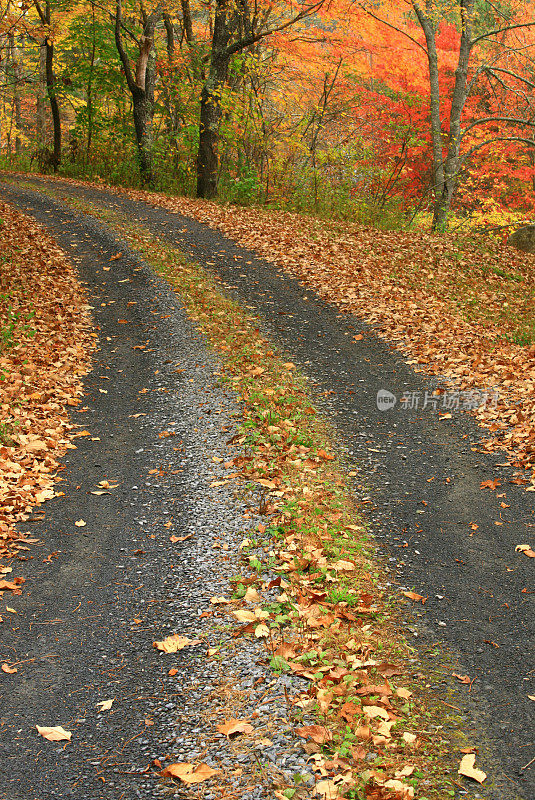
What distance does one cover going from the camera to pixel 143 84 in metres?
19.6

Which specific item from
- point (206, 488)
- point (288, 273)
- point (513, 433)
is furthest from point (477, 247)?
point (206, 488)

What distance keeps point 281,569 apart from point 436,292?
25.3ft

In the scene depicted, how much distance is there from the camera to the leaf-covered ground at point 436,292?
705cm

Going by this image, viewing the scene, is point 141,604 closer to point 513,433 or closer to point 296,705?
point 296,705

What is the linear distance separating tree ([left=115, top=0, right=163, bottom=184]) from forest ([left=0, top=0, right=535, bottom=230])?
56 millimetres

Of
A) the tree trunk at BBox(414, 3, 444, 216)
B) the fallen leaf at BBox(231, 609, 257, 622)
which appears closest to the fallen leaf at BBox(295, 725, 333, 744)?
the fallen leaf at BBox(231, 609, 257, 622)

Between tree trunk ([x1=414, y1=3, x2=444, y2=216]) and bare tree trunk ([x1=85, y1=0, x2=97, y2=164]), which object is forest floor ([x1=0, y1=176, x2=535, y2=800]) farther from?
bare tree trunk ([x1=85, y1=0, x2=97, y2=164])

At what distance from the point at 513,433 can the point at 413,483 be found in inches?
56.1

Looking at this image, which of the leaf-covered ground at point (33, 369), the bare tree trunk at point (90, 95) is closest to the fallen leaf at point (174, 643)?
the leaf-covered ground at point (33, 369)

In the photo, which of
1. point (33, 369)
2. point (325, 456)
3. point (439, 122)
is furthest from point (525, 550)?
point (439, 122)

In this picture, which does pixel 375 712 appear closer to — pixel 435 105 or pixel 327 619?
pixel 327 619

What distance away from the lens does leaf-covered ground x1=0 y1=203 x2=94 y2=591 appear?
5.21m

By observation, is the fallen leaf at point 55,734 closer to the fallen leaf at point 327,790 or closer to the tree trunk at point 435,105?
the fallen leaf at point 327,790

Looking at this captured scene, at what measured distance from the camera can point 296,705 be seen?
313 cm
